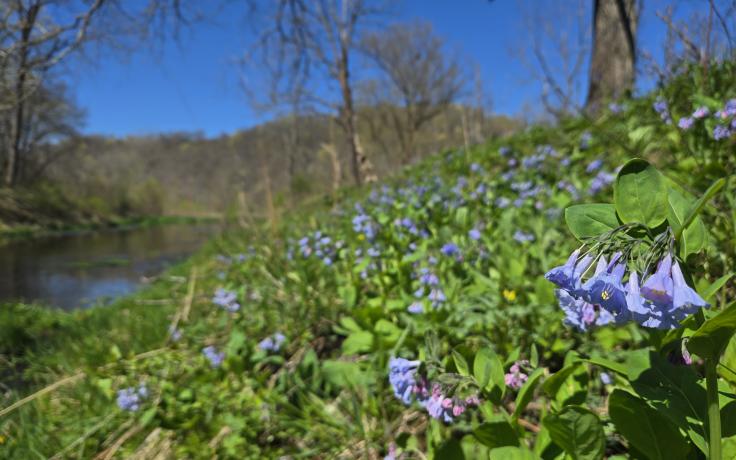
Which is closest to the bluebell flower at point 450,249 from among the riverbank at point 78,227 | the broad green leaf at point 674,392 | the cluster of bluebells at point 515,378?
the cluster of bluebells at point 515,378

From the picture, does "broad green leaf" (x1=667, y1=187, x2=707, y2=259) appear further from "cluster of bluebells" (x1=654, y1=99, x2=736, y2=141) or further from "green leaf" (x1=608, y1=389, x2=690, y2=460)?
"cluster of bluebells" (x1=654, y1=99, x2=736, y2=141)

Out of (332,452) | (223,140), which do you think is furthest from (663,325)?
(223,140)

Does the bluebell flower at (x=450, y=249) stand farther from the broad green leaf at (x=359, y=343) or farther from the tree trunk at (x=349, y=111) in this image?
the tree trunk at (x=349, y=111)

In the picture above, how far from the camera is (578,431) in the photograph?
2.05 ft

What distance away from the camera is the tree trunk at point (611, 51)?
163 inches

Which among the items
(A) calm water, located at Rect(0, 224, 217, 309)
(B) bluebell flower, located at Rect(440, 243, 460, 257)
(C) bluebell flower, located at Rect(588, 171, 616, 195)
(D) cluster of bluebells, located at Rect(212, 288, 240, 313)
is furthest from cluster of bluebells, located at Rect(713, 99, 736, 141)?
(A) calm water, located at Rect(0, 224, 217, 309)

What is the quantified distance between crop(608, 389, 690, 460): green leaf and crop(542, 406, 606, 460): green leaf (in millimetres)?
36

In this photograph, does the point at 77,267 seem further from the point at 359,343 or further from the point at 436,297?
the point at 436,297

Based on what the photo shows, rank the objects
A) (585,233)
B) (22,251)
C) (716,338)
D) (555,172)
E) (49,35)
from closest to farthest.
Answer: (716,338) → (585,233) → (555,172) → (49,35) → (22,251)

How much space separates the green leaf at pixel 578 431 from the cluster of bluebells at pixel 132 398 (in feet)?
4.77

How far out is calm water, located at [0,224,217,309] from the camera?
21.3ft

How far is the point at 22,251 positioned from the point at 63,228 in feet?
24.5

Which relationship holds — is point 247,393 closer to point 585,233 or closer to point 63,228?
point 585,233

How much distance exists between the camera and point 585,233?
1.83 ft
